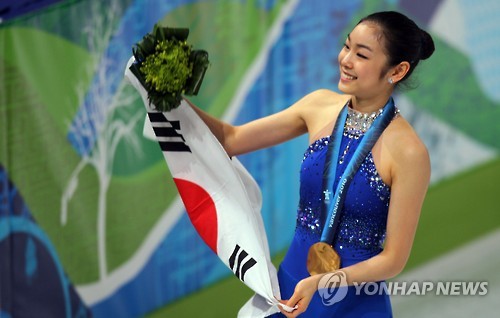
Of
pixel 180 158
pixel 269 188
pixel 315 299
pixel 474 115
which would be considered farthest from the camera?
pixel 474 115

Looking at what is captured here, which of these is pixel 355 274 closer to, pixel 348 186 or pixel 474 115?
pixel 348 186

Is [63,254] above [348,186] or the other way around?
the other way around

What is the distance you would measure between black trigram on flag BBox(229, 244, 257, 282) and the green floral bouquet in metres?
0.54

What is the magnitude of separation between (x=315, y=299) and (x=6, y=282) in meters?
2.22

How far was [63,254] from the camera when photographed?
199 inches

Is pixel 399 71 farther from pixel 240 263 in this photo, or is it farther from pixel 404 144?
pixel 240 263

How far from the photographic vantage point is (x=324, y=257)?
3121 mm

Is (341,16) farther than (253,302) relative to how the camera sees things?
Yes

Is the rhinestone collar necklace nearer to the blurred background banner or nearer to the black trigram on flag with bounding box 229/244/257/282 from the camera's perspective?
the black trigram on flag with bounding box 229/244/257/282

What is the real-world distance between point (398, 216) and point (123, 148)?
2.37m

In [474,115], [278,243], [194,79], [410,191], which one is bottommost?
[278,243]

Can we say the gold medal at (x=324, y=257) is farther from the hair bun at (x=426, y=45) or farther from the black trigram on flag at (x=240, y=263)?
the hair bun at (x=426, y=45)

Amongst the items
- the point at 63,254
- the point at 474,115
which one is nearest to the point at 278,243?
the point at 63,254

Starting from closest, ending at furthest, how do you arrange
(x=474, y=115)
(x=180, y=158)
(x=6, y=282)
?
(x=180, y=158) → (x=6, y=282) → (x=474, y=115)
